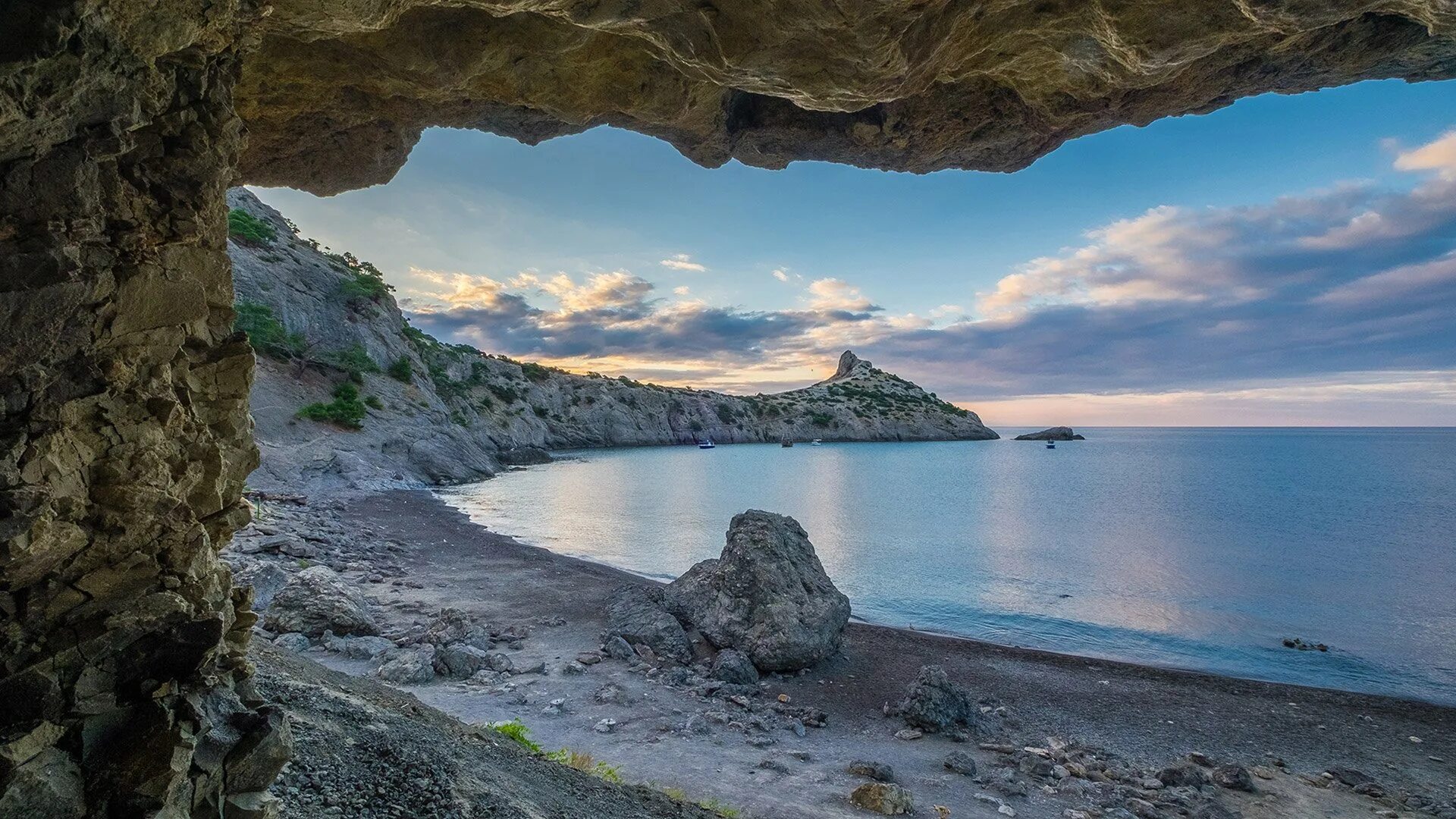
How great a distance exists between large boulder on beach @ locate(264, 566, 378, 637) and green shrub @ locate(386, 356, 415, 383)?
152ft

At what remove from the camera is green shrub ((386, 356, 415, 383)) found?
53.4 metres

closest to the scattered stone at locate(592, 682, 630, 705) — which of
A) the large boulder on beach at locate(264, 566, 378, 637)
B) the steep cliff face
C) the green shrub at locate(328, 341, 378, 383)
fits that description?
the large boulder on beach at locate(264, 566, 378, 637)

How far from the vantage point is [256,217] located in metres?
52.0

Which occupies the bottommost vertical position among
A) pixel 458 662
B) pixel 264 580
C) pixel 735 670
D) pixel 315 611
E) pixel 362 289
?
pixel 735 670

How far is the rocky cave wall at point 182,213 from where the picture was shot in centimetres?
269

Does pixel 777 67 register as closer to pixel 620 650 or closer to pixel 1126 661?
pixel 620 650

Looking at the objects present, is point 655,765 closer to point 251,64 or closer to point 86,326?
point 86,326

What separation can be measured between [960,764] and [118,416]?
9817 mm

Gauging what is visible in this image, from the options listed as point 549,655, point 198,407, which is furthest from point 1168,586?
point 198,407

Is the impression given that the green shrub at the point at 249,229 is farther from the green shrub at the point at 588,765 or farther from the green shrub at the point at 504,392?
the green shrub at the point at 588,765

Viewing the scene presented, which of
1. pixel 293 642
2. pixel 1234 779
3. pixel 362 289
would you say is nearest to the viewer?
pixel 1234 779

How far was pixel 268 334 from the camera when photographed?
43062 mm

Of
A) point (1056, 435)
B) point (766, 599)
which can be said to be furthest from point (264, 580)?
point (1056, 435)

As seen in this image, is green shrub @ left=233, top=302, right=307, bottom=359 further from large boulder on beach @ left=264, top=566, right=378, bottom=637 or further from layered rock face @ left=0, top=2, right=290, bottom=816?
layered rock face @ left=0, top=2, right=290, bottom=816
